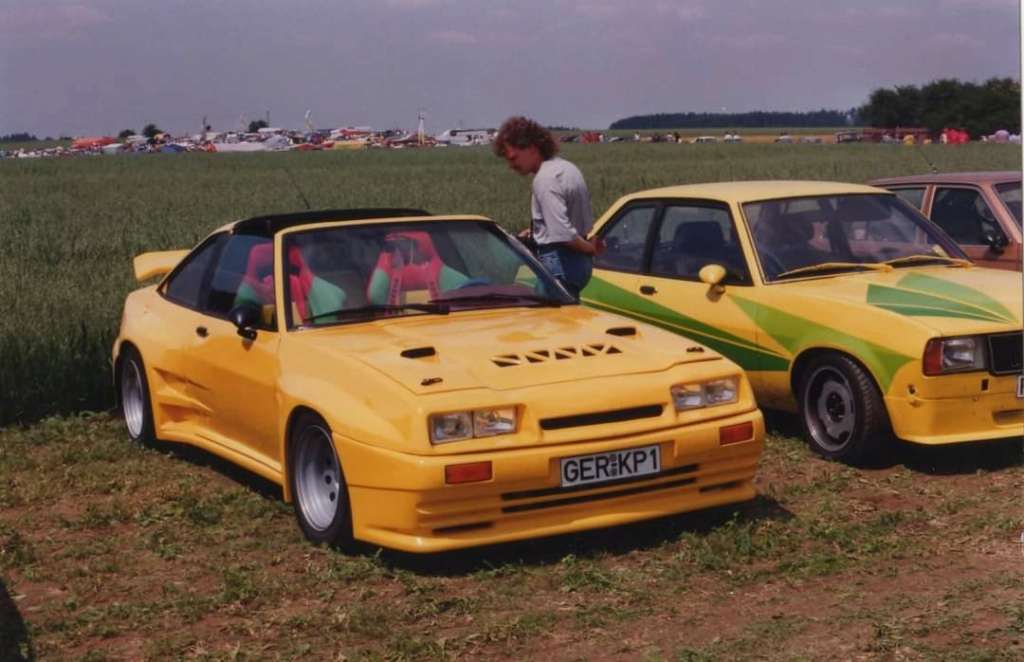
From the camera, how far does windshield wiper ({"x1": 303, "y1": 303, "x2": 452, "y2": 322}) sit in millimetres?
6645

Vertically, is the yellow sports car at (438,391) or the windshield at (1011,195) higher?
the windshield at (1011,195)

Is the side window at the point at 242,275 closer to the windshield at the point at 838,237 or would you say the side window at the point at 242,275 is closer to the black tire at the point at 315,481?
the black tire at the point at 315,481

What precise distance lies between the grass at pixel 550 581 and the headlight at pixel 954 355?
58 centimetres

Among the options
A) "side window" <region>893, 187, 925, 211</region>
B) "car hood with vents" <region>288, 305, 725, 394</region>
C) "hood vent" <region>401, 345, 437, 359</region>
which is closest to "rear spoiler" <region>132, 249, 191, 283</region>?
"car hood with vents" <region>288, 305, 725, 394</region>

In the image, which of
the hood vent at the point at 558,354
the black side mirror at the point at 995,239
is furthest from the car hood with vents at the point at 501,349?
the black side mirror at the point at 995,239

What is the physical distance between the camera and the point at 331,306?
21.9 ft

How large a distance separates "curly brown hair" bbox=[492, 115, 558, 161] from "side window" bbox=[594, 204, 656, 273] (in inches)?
31.5

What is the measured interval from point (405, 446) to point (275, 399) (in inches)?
45.7

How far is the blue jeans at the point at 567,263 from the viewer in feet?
28.5

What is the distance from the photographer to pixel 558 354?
6.03m

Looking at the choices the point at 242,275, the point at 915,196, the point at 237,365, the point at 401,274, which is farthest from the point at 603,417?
the point at 915,196

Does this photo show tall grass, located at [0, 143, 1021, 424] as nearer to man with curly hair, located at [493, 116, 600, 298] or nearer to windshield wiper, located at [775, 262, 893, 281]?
man with curly hair, located at [493, 116, 600, 298]

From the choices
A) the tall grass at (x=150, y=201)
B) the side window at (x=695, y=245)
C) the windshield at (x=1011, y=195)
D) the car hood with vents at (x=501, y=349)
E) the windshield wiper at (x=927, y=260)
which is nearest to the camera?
the car hood with vents at (x=501, y=349)

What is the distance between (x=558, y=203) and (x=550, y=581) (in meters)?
3.55
